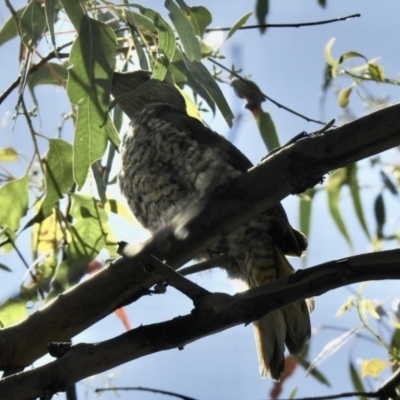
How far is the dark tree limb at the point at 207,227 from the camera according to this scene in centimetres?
125

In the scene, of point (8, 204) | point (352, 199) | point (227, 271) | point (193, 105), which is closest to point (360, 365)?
point (227, 271)

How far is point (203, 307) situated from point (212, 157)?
2.44 feet

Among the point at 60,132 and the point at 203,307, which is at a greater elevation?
the point at 60,132

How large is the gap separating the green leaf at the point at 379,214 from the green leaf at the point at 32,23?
122cm

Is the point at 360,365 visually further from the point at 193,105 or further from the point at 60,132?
the point at 60,132

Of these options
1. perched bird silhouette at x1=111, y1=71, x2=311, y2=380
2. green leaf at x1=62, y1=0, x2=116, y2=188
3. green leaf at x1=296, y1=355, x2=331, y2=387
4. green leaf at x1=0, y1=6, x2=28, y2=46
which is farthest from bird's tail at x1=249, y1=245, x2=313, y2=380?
green leaf at x1=0, y1=6, x2=28, y2=46

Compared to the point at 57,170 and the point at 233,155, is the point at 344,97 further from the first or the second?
the point at 57,170

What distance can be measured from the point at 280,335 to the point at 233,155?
1.54 feet

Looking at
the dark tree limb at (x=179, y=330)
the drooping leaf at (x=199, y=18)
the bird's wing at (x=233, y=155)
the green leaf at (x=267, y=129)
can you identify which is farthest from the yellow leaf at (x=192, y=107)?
the dark tree limb at (x=179, y=330)

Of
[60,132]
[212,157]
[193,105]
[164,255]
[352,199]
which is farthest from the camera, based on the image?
[352,199]

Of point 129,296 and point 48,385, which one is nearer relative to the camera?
point 48,385

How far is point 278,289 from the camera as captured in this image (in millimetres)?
1283

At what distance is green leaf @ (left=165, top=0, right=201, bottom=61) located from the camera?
5.12 ft

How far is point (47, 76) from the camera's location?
2.07 meters
